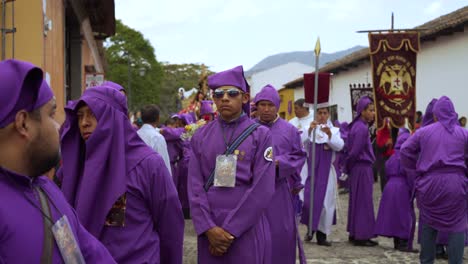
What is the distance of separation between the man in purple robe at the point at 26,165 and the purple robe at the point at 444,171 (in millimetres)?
5304

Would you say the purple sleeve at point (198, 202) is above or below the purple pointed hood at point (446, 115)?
below

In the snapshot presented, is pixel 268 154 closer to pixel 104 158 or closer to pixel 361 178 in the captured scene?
pixel 104 158

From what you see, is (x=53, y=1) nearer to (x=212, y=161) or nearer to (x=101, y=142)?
(x=212, y=161)

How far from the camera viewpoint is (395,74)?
1172 centimetres

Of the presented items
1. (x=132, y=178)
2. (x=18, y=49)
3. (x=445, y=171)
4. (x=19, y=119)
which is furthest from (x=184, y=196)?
(x=19, y=119)

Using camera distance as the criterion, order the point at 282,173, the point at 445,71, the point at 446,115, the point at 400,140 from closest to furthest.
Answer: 1. the point at 282,173
2. the point at 446,115
3. the point at 400,140
4. the point at 445,71

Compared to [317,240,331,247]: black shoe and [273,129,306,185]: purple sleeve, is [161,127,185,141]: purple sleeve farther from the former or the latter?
[273,129,306,185]: purple sleeve

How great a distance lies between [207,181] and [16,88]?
2.87 meters

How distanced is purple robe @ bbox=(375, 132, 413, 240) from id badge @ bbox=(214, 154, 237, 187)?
480 centimetres

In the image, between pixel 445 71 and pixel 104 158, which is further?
pixel 445 71

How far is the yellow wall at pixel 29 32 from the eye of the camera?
7.62 m

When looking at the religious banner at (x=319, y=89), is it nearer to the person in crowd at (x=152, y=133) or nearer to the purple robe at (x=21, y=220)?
the person in crowd at (x=152, y=133)

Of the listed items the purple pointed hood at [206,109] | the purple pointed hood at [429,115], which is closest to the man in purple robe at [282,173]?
the purple pointed hood at [429,115]

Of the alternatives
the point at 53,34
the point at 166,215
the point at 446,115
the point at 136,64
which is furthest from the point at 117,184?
the point at 136,64
